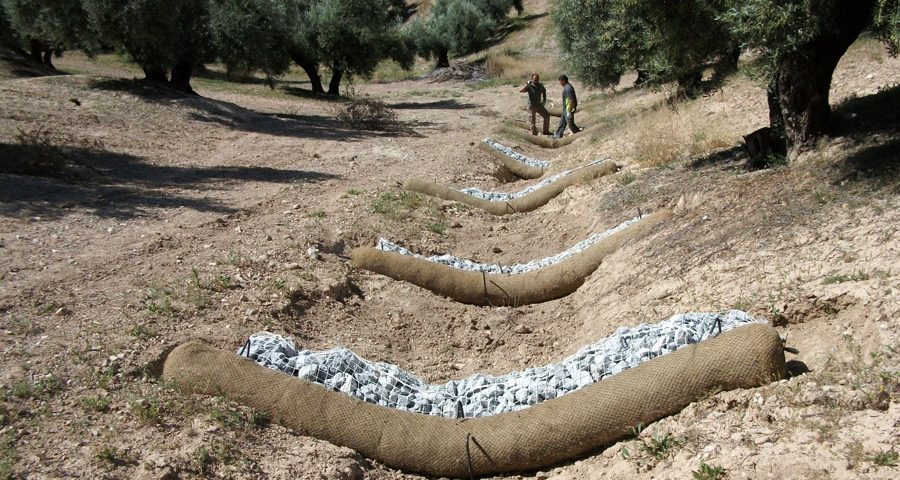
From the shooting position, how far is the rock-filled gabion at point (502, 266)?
8.72m

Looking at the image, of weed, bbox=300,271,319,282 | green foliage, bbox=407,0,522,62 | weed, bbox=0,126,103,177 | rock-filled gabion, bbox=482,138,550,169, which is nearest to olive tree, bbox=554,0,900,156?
rock-filled gabion, bbox=482,138,550,169

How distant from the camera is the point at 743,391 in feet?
14.8

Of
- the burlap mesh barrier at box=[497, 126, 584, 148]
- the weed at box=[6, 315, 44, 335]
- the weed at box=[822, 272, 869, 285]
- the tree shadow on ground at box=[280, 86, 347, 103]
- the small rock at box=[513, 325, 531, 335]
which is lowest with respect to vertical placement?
the small rock at box=[513, 325, 531, 335]

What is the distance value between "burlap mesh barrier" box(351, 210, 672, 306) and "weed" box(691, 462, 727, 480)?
4256 millimetres

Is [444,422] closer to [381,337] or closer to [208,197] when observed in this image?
[381,337]

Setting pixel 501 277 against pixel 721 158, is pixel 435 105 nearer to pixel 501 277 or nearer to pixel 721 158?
pixel 721 158

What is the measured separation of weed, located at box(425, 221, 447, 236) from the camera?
33.1ft

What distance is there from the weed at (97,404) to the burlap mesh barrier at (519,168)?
11.4m

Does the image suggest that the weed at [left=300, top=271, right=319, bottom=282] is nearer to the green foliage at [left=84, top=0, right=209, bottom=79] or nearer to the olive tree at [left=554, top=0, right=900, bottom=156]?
the olive tree at [left=554, top=0, right=900, bottom=156]

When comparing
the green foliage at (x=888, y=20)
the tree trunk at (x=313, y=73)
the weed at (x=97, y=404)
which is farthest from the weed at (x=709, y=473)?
the tree trunk at (x=313, y=73)

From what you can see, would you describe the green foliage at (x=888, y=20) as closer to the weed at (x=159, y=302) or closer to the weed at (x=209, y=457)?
the weed at (x=209, y=457)

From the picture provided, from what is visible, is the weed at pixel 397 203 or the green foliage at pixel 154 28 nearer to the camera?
the weed at pixel 397 203

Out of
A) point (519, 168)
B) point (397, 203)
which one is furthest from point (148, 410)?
point (519, 168)

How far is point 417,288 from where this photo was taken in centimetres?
808
